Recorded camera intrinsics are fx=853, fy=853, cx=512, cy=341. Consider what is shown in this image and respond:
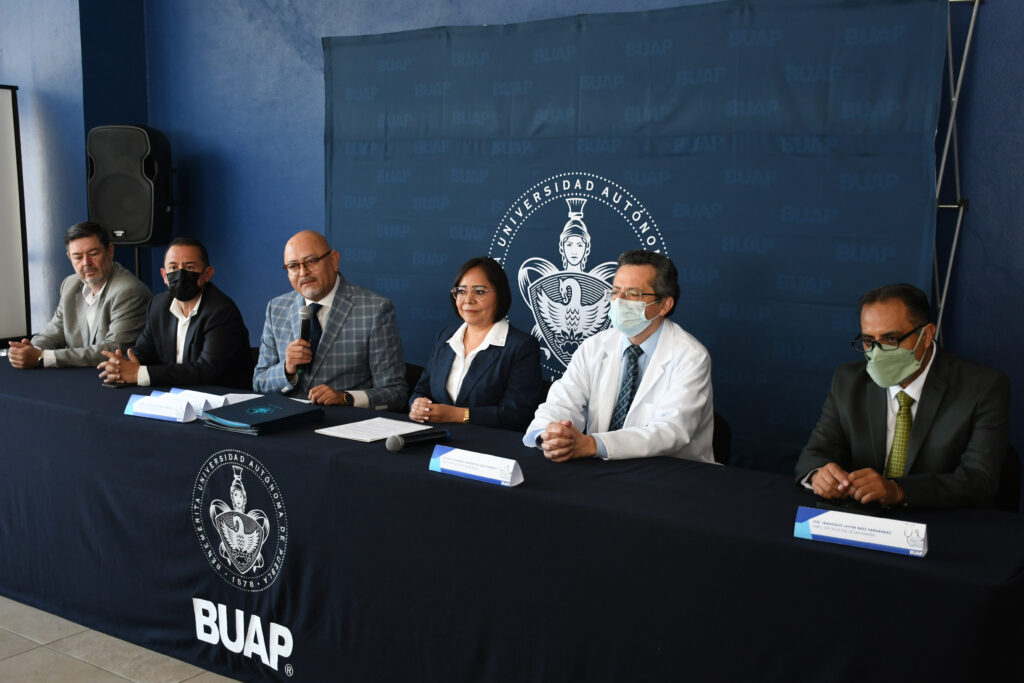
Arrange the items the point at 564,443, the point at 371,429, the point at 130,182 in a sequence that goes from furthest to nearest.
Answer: the point at 130,182 → the point at 371,429 → the point at 564,443

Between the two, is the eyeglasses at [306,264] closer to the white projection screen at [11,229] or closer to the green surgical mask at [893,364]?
the green surgical mask at [893,364]

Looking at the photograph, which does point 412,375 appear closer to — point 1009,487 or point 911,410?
point 911,410

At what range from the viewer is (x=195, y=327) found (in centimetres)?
335

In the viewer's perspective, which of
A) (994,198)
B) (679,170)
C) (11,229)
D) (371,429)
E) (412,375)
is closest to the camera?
(371,429)

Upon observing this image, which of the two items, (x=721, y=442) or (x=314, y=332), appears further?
(x=314, y=332)

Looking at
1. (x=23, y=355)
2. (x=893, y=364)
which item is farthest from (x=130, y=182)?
→ (x=893, y=364)

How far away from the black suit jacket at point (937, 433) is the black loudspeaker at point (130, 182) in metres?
3.87

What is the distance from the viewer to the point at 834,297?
3035 millimetres

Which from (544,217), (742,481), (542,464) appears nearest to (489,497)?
(542,464)

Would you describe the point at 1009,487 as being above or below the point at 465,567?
above

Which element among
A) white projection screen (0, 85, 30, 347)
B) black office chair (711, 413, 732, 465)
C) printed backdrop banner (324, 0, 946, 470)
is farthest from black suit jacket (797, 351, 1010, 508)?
white projection screen (0, 85, 30, 347)

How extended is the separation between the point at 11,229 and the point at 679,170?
13.4ft

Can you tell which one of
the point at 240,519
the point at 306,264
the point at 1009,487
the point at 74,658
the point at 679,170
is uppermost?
the point at 679,170

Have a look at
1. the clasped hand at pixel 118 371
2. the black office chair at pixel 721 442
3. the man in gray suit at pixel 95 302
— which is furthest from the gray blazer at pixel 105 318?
the black office chair at pixel 721 442
